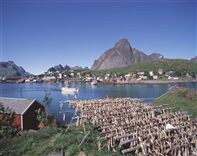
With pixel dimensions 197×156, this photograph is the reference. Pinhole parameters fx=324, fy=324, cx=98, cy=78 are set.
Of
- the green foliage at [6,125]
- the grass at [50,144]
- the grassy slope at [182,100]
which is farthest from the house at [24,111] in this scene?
the grassy slope at [182,100]

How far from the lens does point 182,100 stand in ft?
128

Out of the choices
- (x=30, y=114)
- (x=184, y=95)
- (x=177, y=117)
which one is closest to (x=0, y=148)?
(x=30, y=114)

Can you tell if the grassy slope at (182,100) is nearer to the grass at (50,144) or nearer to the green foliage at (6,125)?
the grass at (50,144)

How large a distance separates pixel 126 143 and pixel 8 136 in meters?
9.24

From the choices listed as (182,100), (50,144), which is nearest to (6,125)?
(50,144)

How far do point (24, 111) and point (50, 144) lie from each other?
1027cm

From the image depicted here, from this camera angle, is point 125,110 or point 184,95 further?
point 184,95

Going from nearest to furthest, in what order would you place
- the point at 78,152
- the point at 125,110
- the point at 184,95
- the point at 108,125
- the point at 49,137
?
1. the point at 78,152
2. the point at 49,137
3. the point at 108,125
4. the point at 125,110
5. the point at 184,95

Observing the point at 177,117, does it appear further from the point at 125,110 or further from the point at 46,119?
the point at 46,119

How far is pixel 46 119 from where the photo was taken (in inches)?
1156

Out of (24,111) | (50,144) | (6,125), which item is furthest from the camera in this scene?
(24,111)

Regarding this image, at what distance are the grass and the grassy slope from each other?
1512 cm

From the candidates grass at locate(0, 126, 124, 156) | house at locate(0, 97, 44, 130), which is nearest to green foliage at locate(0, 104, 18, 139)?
grass at locate(0, 126, 124, 156)

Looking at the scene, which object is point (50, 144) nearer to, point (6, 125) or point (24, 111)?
point (6, 125)
